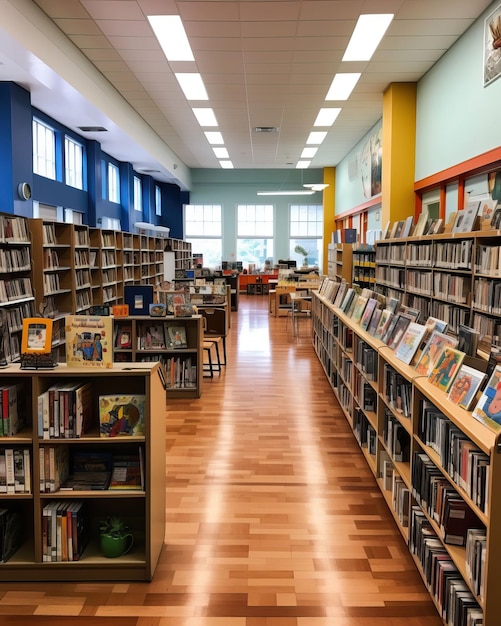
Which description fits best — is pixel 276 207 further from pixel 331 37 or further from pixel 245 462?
pixel 245 462

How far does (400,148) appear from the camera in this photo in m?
9.98

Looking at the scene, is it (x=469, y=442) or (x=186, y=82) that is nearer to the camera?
(x=469, y=442)

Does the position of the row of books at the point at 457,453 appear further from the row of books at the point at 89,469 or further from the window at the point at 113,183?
the window at the point at 113,183

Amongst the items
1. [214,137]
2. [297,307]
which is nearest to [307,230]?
[297,307]

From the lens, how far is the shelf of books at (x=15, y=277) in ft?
21.8

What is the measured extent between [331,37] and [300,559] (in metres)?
6.57

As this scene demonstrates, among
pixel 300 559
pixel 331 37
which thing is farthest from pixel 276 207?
pixel 300 559

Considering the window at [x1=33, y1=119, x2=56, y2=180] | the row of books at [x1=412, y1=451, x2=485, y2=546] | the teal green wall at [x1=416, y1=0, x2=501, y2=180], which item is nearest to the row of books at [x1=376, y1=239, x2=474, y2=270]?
the teal green wall at [x1=416, y1=0, x2=501, y2=180]

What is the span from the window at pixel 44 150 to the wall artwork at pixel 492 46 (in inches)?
296

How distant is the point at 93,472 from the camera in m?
3.13

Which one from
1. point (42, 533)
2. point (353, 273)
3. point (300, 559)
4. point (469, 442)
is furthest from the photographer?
point (353, 273)

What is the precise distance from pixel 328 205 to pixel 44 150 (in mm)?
11611

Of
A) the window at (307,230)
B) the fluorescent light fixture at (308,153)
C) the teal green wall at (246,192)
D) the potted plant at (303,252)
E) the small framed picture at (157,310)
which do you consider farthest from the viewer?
the window at (307,230)

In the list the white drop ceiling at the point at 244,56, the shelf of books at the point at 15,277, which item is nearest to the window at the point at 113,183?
the white drop ceiling at the point at 244,56
